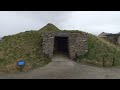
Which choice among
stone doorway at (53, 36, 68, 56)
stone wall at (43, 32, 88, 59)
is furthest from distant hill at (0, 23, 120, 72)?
stone doorway at (53, 36, 68, 56)

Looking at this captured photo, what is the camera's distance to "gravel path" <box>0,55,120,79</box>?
1045cm

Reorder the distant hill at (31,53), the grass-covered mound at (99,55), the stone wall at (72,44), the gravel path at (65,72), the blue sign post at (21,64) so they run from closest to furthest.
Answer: the gravel path at (65,72)
the blue sign post at (21,64)
the distant hill at (31,53)
the grass-covered mound at (99,55)
the stone wall at (72,44)

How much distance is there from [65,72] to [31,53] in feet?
15.9

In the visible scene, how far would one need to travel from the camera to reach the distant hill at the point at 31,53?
1361cm

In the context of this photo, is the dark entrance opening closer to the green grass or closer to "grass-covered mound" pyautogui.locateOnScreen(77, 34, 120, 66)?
the green grass

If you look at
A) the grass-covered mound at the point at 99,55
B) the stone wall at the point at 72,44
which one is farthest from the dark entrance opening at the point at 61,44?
the grass-covered mound at the point at 99,55

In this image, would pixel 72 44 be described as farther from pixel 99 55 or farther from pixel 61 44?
pixel 61 44

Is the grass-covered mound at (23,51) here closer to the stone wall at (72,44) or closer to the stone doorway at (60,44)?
the stone wall at (72,44)

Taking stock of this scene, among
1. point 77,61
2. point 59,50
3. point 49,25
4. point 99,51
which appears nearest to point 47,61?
point 77,61

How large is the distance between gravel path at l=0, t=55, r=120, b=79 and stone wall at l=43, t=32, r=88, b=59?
0.83m

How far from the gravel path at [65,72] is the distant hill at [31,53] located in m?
1.01

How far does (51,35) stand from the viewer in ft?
51.7
